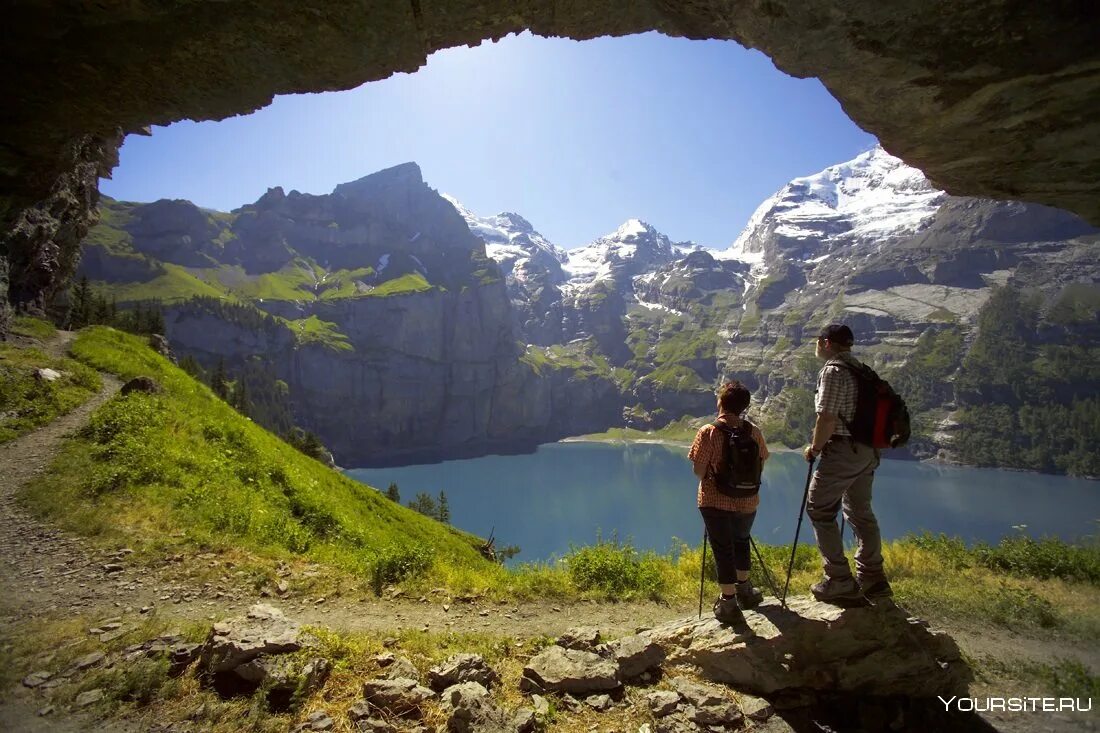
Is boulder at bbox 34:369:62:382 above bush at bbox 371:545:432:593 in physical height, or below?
above

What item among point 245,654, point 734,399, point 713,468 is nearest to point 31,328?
point 245,654

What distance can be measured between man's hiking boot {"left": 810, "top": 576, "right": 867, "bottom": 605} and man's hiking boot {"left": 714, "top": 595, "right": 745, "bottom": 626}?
1.18 meters

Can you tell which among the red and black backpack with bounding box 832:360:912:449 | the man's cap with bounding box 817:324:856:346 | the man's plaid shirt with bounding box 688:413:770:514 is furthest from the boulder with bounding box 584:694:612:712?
the man's cap with bounding box 817:324:856:346

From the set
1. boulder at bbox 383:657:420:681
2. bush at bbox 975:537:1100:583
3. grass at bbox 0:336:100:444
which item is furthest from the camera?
grass at bbox 0:336:100:444

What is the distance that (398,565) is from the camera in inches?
423

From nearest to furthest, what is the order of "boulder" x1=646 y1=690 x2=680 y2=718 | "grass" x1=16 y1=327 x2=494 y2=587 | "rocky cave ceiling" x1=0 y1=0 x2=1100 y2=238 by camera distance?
"rocky cave ceiling" x1=0 y1=0 x2=1100 y2=238
"boulder" x1=646 y1=690 x2=680 y2=718
"grass" x1=16 y1=327 x2=494 y2=587

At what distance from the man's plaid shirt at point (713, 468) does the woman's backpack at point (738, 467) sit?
75 mm

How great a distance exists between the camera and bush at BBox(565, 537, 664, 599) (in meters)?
10.5

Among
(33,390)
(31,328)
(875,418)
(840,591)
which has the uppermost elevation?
(875,418)

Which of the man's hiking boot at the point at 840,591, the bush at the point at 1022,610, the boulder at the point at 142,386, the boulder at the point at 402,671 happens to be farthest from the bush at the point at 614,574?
the boulder at the point at 142,386

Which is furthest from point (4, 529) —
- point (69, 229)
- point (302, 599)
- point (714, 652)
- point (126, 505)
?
point (69, 229)

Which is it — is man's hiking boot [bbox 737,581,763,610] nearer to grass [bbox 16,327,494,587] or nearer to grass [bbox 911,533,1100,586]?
grass [bbox 16,327,494,587]

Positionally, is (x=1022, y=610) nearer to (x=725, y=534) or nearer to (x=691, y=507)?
(x=725, y=534)

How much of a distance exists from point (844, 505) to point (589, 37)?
282 inches
